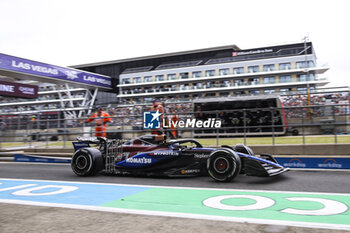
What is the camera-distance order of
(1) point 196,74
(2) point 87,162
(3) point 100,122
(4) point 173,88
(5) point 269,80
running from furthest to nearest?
(1) point 196,74 → (4) point 173,88 → (5) point 269,80 → (3) point 100,122 → (2) point 87,162

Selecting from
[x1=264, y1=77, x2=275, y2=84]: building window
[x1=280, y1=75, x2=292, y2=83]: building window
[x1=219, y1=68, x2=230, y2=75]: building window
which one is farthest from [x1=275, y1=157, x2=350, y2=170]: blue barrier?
[x1=219, y1=68, x2=230, y2=75]: building window

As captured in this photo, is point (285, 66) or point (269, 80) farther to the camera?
point (269, 80)

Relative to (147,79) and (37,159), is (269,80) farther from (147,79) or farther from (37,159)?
(37,159)

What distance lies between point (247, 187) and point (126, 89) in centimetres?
6601

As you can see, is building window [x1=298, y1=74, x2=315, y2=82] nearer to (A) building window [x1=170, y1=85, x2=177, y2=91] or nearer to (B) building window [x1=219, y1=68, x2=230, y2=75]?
(B) building window [x1=219, y1=68, x2=230, y2=75]

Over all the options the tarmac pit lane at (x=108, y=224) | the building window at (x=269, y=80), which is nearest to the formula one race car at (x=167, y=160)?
the tarmac pit lane at (x=108, y=224)

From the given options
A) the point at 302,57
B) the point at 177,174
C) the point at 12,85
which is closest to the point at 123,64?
the point at 302,57

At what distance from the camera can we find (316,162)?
8.38 m

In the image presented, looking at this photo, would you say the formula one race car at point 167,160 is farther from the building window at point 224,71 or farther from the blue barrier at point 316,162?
the building window at point 224,71

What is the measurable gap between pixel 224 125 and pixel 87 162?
201 inches

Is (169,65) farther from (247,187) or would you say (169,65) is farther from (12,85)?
(247,187)

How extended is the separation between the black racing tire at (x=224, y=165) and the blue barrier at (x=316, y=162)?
3029 mm

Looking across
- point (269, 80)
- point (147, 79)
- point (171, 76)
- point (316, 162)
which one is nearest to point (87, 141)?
point (316, 162)

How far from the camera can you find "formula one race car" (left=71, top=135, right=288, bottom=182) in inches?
250
